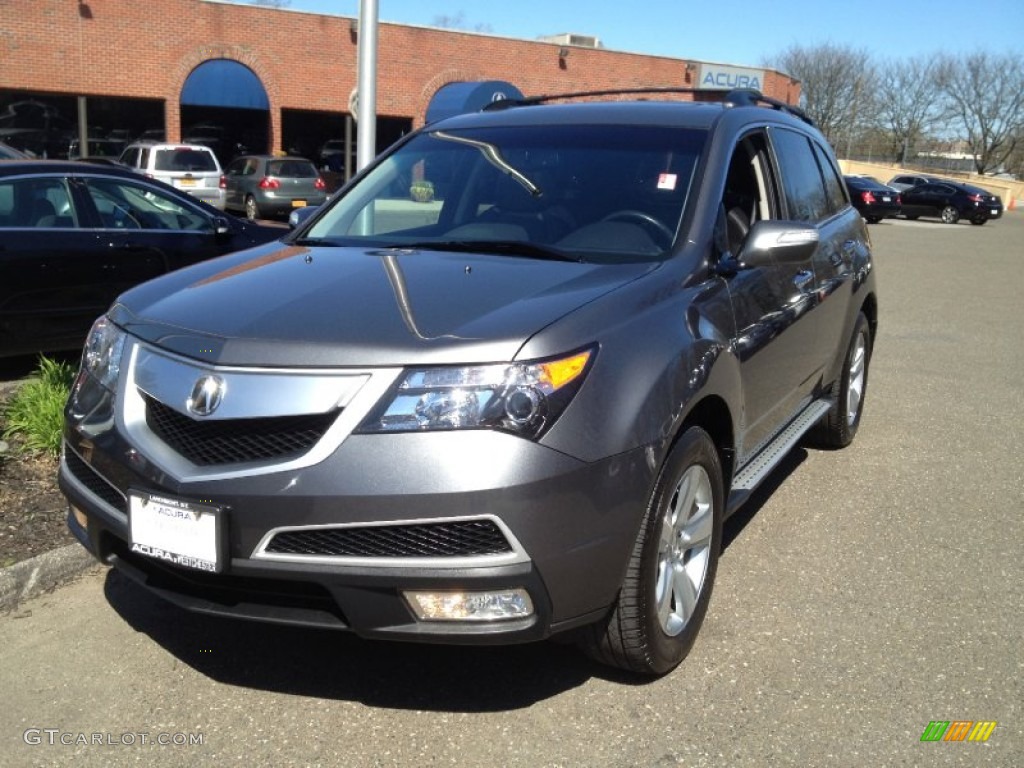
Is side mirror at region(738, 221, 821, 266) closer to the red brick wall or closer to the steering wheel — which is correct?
the steering wheel

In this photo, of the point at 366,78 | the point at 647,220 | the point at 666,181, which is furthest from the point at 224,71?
the point at 647,220

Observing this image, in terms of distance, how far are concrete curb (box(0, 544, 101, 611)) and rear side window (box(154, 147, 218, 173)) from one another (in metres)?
20.1

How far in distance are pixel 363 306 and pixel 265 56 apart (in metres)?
29.8

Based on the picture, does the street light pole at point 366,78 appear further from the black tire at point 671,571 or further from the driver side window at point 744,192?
the black tire at point 671,571

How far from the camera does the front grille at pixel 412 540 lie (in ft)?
8.34

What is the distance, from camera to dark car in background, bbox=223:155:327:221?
24.0 meters

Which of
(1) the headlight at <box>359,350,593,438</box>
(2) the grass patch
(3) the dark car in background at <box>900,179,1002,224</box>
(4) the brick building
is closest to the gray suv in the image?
(1) the headlight at <box>359,350,593,438</box>

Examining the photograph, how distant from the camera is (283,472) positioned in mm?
2559

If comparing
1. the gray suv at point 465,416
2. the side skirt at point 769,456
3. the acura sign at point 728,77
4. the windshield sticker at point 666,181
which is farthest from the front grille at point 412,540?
the acura sign at point 728,77

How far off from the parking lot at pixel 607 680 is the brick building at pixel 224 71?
2652cm

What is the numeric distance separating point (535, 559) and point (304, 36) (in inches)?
1219

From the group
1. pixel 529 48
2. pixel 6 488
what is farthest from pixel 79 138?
pixel 6 488

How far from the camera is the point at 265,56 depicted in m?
30.2

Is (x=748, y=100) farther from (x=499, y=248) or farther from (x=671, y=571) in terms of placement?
(x=671, y=571)
